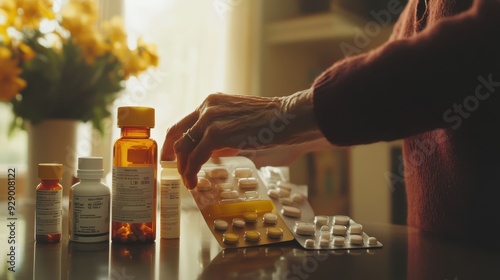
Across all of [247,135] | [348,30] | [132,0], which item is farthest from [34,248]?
[348,30]

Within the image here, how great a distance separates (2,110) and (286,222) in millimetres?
956

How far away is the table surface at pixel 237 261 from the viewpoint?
1.69 ft

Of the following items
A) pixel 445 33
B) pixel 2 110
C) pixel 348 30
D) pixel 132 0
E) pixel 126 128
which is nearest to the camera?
pixel 445 33

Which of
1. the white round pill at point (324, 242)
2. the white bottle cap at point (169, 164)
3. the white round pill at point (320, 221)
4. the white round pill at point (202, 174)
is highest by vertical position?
the white bottle cap at point (169, 164)

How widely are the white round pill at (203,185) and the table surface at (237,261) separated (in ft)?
0.24

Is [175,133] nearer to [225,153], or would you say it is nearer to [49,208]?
[225,153]

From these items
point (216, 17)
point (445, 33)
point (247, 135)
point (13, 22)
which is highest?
point (216, 17)

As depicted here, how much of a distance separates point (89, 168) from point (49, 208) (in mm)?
78

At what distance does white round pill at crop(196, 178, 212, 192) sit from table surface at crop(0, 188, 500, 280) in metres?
0.07

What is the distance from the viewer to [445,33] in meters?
0.54

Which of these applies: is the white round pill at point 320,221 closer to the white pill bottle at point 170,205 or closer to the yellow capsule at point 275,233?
the yellow capsule at point 275,233

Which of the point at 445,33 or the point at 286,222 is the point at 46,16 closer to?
the point at 286,222

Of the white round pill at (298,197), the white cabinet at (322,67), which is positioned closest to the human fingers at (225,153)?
the white round pill at (298,197)

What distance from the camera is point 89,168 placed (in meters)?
0.65
